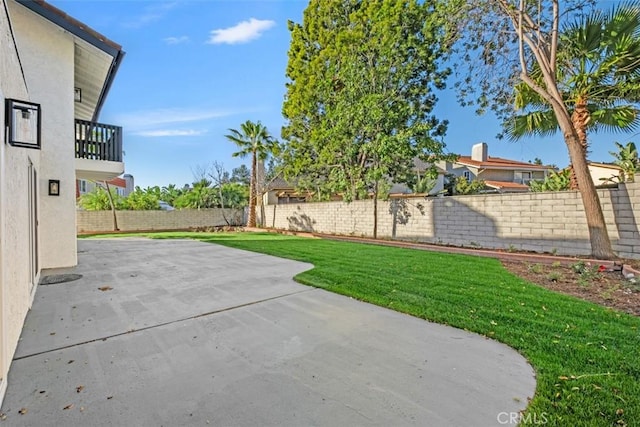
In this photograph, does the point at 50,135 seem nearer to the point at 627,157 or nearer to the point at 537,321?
the point at 537,321

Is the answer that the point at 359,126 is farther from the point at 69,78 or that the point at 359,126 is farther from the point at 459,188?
the point at 459,188

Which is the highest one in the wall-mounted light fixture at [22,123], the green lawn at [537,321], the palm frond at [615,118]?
the palm frond at [615,118]

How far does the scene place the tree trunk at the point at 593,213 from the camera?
6.77 m

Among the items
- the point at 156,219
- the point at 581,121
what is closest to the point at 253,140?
the point at 156,219

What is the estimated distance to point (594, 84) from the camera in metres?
7.43

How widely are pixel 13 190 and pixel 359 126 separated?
442 inches

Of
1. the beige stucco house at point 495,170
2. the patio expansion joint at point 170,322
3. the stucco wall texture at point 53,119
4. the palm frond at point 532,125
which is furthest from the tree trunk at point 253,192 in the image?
the beige stucco house at point 495,170

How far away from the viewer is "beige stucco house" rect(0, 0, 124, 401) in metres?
3.17

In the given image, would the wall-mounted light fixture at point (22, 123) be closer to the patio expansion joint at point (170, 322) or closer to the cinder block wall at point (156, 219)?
the patio expansion joint at point (170, 322)

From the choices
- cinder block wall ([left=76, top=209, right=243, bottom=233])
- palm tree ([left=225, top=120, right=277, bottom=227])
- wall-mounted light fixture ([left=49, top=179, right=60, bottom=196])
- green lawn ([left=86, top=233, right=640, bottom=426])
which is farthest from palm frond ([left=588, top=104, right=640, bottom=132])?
cinder block wall ([left=76, top=209, right=243, bottom=233])

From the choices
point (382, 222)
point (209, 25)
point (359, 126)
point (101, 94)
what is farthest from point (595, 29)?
point (101, 94)

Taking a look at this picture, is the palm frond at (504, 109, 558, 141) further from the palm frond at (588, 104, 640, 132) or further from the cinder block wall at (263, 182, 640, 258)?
the cinder block wall at (263, 182, 640, 258)

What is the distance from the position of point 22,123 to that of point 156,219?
1842 centimetres

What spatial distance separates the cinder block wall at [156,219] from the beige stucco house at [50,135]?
10.1m
